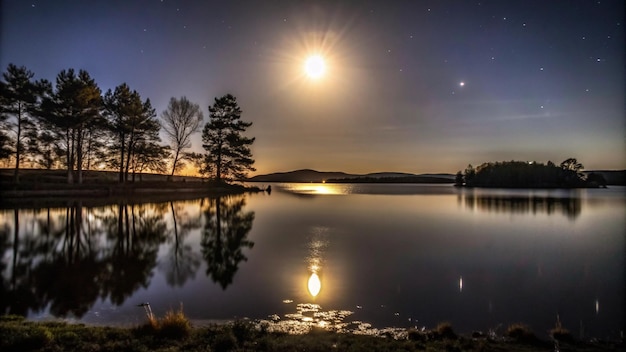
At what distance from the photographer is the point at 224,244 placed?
53.9 ft

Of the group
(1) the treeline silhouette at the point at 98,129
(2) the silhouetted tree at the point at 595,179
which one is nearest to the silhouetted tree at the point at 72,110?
(1) the treeline silhouette at the point at 98,129

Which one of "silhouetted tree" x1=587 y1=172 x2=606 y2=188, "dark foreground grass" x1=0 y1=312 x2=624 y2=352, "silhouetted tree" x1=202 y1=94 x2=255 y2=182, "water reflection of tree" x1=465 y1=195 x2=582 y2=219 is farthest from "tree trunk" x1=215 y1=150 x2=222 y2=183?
"silhouetted tree" x1=587 y1=172 x2=606 y2=188

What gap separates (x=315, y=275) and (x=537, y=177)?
16474 cm

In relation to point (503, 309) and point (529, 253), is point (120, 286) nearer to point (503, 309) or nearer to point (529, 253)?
point (503, 309)

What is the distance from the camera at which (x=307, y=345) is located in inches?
220

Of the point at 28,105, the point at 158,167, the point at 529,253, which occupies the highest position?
the point at 28,105

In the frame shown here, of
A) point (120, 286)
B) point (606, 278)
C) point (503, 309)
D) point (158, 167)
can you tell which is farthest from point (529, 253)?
point (158, 167)

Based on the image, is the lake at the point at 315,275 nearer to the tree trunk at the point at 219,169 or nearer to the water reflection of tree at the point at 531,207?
the water reflection of tree at the point at 531,207

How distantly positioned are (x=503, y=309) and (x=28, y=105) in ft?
154

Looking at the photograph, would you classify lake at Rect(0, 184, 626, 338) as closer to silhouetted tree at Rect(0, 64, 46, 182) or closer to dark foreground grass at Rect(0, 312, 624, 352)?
dark foreground grass at Rect(0, 312, 624, 352)

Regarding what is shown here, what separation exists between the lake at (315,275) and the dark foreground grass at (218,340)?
76 cm

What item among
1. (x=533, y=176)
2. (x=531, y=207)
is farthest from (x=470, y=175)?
(x=531, y=207)

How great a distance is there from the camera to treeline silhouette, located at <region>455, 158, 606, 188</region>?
484 feet

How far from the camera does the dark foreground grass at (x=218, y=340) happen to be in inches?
214
